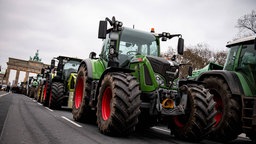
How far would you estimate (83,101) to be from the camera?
7266 millimetres

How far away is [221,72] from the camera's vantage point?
7.13 meters

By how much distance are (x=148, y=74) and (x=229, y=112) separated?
231cm

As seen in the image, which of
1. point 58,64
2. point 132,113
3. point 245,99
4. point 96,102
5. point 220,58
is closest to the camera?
point 132,113

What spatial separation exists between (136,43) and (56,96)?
6.59 m

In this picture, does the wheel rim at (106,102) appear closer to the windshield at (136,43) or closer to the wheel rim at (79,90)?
the windshield at (136,43)

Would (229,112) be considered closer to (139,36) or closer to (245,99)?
(245,99)

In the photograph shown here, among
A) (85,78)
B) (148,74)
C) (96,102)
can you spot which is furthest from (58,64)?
(148,74)

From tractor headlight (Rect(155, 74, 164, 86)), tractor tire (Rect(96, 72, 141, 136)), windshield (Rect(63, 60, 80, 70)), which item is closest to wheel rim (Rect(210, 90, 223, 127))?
tractor headlight (Rect(155, 74, 164, 86))

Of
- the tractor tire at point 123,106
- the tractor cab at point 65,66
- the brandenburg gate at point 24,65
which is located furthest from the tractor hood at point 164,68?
the brandenburg gate at point 24,65

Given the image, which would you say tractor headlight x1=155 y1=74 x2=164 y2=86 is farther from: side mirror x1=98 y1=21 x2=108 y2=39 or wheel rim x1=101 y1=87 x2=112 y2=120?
side mirror x1=98 y1=21 x2=108 y2=39

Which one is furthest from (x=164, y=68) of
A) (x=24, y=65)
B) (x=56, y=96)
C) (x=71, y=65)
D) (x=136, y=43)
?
(x=24, y=65)

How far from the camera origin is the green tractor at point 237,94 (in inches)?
242

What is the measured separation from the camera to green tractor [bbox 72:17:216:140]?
16.9 ft

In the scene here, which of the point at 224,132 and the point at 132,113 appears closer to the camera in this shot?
the point at 132,113
